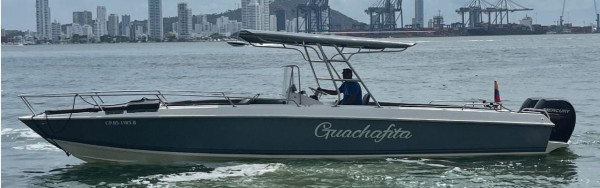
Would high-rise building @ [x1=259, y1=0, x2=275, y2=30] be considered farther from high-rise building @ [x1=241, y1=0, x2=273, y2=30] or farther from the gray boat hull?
the gray boat hull

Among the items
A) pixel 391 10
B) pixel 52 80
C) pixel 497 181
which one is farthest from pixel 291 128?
pixel 391 10

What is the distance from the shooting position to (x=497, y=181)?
1309 centimetres

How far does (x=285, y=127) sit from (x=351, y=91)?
50.2 inches

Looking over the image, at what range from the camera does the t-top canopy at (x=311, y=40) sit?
1334cm

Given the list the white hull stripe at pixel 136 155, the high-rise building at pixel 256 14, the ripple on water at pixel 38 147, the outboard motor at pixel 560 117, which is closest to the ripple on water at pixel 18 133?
the ripple on water at pixel 38 147

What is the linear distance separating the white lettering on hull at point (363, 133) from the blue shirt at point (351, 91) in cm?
55

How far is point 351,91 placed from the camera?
13.9m

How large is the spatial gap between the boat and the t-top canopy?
0.05 feet

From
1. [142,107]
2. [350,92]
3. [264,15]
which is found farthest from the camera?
[264,15]

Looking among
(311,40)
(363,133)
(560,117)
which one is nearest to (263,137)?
(363,133)

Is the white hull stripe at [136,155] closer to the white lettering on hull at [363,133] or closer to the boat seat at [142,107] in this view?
the white lettering on hull at [363,133]

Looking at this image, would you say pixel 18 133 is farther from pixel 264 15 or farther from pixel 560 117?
pixel 264 15

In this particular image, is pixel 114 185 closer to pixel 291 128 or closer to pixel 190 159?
pixel 190 159

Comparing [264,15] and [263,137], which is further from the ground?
[264,15]
